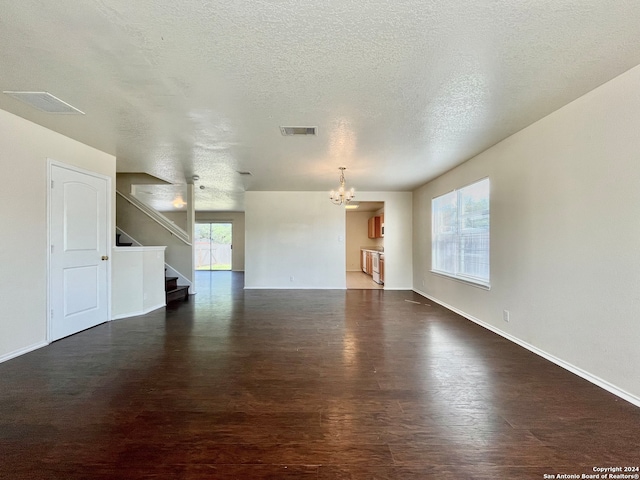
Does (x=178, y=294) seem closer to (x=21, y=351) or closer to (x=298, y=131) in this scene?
(x=21, y=351)

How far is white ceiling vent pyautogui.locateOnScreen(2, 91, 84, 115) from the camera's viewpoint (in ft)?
8.41

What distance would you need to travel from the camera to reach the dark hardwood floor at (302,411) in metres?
1.59

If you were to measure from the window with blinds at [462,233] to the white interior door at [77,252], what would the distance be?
5.53m

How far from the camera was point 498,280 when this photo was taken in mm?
3822

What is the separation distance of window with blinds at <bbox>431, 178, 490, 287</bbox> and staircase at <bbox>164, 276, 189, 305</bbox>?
212 inches

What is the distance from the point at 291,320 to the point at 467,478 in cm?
328

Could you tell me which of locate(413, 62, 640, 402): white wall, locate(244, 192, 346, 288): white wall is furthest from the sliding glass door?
locate(413, 62, 640, 402): white wall

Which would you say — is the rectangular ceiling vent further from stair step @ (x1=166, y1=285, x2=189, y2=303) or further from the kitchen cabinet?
the kitchen cabinet

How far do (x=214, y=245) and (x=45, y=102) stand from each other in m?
10.2

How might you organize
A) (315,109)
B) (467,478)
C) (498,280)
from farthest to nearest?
(498,280) → (315,109) → (467,478)

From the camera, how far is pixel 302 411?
2086 mm

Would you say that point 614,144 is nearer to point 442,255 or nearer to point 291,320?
point 442,255

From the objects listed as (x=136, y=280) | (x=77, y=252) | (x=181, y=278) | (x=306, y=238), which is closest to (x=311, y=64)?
(x=77, y=252)

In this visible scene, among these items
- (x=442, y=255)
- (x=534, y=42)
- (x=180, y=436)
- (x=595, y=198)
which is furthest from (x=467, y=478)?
(x=442, y=255)
